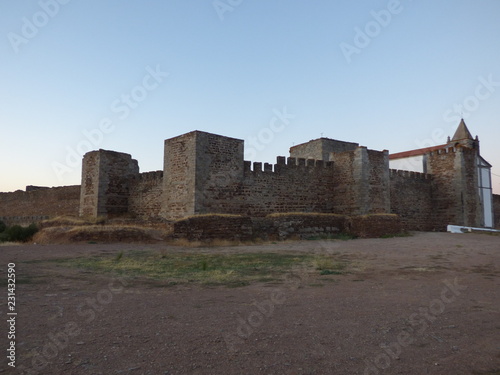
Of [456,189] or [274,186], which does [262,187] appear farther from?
[456,189]

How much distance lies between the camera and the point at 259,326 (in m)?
3.46

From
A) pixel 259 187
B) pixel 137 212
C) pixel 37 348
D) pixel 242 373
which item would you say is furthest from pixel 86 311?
pixel 137 212

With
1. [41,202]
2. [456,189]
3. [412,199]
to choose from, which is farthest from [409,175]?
[41,202]

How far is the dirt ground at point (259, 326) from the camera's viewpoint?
101 inches

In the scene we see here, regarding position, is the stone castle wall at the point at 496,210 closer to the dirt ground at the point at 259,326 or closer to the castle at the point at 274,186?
the castle at the point at 274,186

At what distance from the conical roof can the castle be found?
46.2 ft

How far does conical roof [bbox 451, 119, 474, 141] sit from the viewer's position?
40000 mm

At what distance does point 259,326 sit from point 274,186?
15.3 meters

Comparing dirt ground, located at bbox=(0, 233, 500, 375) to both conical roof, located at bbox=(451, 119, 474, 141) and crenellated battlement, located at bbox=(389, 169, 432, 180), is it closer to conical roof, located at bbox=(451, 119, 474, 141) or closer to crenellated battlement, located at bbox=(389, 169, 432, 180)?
crenellated battlement, located at bbox=(389, 169, 432, 180)

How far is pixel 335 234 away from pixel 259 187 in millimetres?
4535

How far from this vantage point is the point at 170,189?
17.4 m

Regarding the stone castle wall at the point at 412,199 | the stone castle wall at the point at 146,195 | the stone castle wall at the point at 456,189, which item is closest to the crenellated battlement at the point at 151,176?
the stone castle wall at the point at 146,195

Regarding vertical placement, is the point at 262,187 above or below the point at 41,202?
above

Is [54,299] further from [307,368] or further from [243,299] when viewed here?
[307,368]
